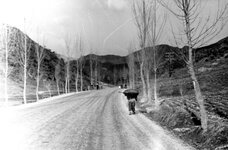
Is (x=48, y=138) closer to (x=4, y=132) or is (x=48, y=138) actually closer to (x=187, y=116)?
(x=4, y=132)

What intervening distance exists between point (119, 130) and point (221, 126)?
4051mm

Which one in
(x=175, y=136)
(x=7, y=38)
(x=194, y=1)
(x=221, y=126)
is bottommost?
(x=175, y=136)

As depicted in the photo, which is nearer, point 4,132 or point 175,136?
point 175,136

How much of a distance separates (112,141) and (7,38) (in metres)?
20.3

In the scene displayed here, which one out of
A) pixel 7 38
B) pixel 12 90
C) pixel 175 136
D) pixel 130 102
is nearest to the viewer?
pixel 175 136

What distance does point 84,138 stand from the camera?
760cm

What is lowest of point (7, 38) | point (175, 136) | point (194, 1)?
point (175, 136)

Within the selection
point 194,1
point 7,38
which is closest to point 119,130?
point 194,1

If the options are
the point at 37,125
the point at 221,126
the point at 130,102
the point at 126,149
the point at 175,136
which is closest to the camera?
the point at 126,149

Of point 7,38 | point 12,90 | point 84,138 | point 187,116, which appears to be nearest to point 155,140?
point 84,138

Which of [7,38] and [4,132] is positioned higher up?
[7,38]

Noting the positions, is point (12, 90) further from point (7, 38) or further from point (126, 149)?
point (126, 149)

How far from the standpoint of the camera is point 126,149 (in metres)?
6.30

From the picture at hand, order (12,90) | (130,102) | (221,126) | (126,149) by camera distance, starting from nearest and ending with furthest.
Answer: (126,149)
(221,126)
(130,102)
(12,90)
